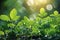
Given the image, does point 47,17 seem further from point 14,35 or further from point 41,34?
point 14,35

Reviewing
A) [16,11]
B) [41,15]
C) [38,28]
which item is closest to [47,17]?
[41,15]

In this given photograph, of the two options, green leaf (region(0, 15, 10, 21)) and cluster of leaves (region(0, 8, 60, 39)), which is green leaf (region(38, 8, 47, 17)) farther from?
green leaf (region(0, 15, 10, 21))

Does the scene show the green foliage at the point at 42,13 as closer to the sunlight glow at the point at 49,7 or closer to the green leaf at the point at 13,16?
the sunlight glow at the point at 49,7

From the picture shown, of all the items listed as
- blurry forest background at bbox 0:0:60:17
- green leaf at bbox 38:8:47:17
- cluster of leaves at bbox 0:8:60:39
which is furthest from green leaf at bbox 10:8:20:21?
green leaf at bbox 38:8:47:17

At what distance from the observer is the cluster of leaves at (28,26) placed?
152 centimetres

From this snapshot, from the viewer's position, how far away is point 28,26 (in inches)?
60.7

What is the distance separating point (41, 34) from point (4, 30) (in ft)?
1.06

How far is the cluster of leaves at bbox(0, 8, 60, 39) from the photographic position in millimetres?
1524

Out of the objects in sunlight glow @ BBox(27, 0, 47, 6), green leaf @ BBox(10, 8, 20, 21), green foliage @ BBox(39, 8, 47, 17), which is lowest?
green leaf @ BBox(10, 8, 20, 21)

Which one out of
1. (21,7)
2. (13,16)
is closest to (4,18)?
(13,16)

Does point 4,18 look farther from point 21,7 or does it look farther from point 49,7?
point 49,7

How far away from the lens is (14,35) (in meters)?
1.53

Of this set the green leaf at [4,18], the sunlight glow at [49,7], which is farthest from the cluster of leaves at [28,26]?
the sunlight glow at [49,7]

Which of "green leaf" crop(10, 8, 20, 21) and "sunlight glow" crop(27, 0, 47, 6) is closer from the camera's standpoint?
"green leaf" crop(10, 8, 20, 21)
